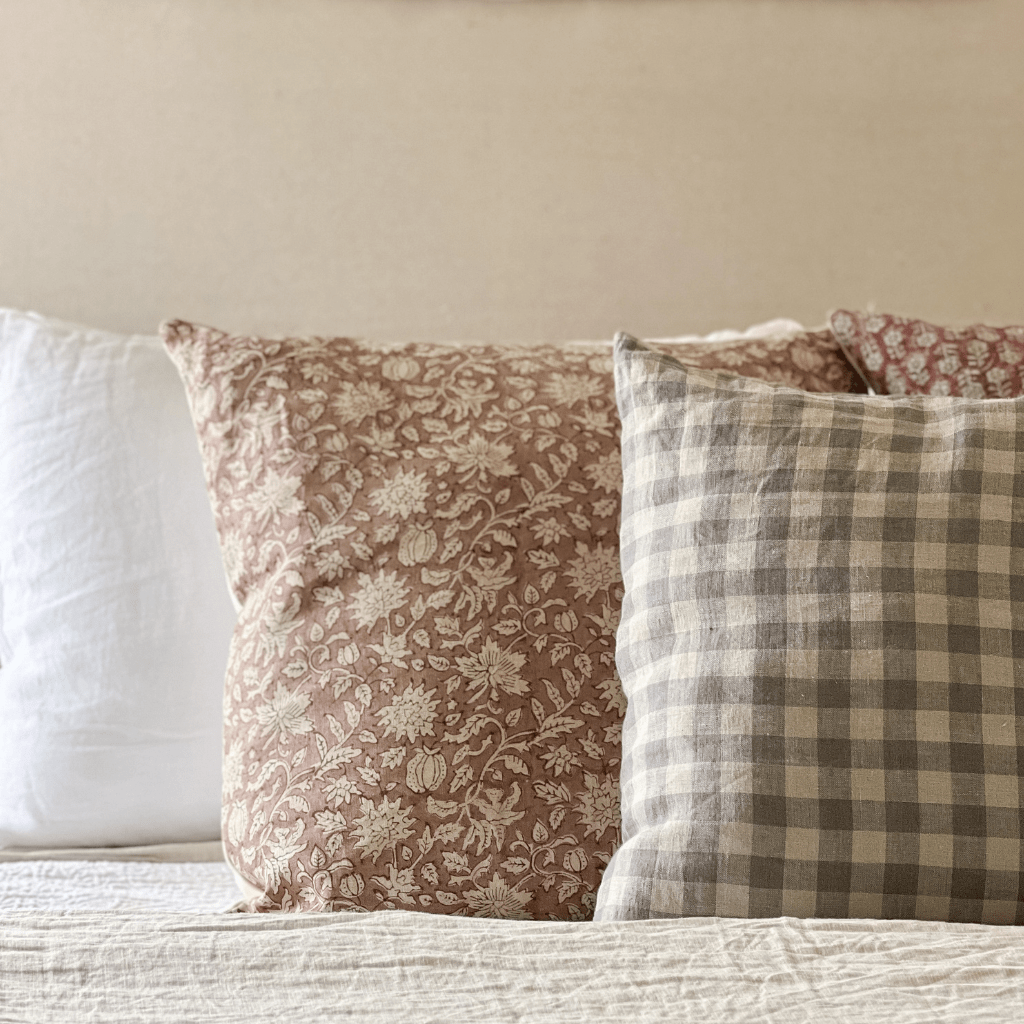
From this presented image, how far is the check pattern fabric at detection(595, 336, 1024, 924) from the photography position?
29.4 inches

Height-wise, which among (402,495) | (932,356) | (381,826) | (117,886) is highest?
(932,356)

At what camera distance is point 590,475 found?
996 millimetres

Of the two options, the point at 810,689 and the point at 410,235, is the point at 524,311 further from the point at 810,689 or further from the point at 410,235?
the point at 810,689

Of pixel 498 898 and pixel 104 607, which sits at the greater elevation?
pixel 104 607

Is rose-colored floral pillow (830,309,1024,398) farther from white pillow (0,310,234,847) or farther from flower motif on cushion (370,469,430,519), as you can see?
white pillow (0,310,234,847)

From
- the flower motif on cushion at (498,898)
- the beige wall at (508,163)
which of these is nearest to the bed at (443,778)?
the flower motif on cushion at (498,898)

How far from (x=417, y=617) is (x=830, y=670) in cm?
34

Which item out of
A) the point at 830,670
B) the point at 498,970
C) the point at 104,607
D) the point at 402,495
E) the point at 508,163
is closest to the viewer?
the point at 498,970

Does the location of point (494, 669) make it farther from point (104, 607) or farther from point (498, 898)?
point (104, 607)

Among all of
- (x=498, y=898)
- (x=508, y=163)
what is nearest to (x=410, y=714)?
(x=498, y=898)

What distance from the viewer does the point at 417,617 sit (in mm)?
932

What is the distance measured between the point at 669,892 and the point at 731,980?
0.12 m

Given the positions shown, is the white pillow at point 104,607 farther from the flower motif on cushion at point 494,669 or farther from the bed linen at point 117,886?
the flower motif on cushion at point 494,669

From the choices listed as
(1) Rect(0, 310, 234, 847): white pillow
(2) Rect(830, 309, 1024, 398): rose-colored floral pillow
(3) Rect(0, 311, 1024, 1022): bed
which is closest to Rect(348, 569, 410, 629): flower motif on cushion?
(3) Rect(0, 311, 1024, 1022): bed
